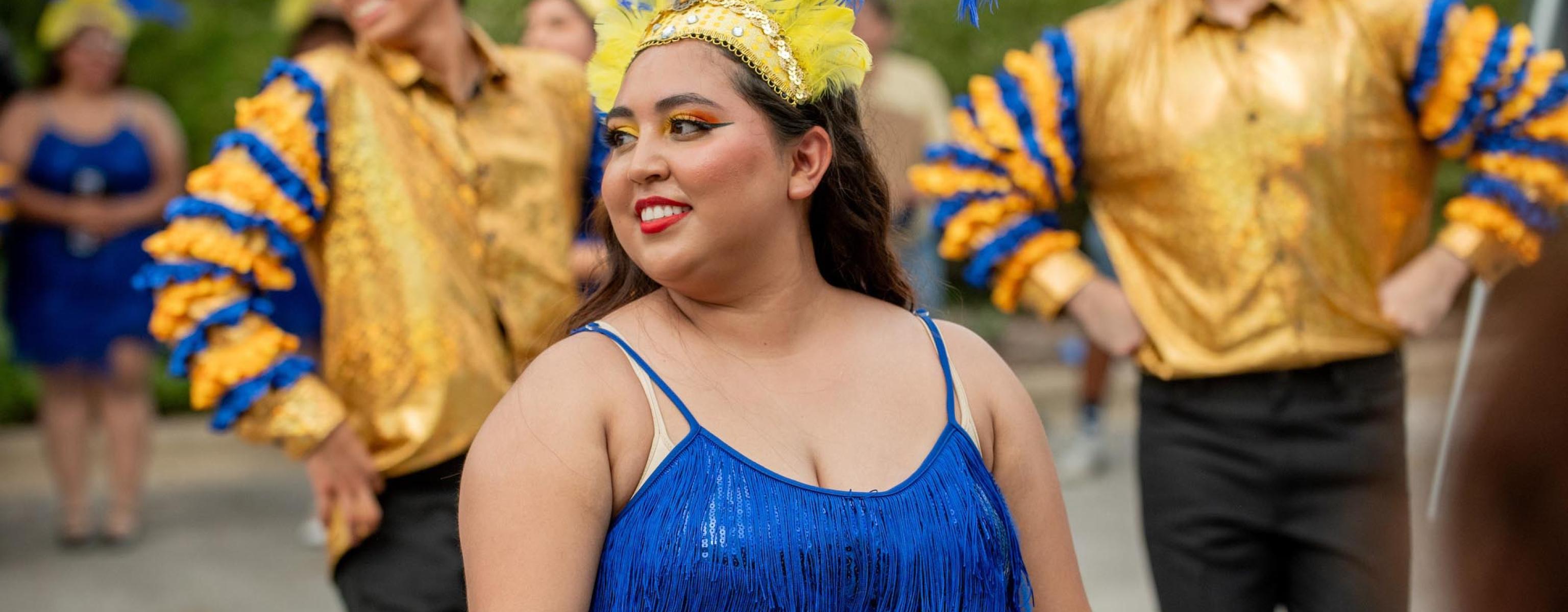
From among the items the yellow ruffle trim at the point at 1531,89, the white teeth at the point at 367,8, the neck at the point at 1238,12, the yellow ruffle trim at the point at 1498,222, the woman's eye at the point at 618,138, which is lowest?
the yellow ruffle trim at the point at 1498,222

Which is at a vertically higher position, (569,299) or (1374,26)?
(1374,26)

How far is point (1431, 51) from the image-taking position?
11.2 ft

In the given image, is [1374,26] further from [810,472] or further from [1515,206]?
[810,472]

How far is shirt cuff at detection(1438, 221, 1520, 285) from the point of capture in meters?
3.55

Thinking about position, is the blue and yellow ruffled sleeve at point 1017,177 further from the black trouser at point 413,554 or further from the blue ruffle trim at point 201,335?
the blue ruffle trim at point 201,335

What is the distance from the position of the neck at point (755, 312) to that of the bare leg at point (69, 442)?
5.11m

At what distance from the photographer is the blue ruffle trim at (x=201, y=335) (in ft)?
9.87

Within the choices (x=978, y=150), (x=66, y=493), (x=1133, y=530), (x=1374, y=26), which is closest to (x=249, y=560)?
(x=66, y=493)

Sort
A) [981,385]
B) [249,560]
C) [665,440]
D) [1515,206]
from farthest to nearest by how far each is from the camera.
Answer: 1. [249,560]
2. [1515,206]
3. [981,385]
4. [665,440]

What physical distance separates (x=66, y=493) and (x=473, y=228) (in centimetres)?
417

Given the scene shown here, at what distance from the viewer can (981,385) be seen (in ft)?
7.83

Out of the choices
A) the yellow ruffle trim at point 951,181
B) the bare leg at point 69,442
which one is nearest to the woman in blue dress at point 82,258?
the bare leg at point 69,442

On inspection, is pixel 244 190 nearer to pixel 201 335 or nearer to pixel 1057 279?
pixel 201 335

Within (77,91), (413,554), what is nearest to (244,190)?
(413,554)
